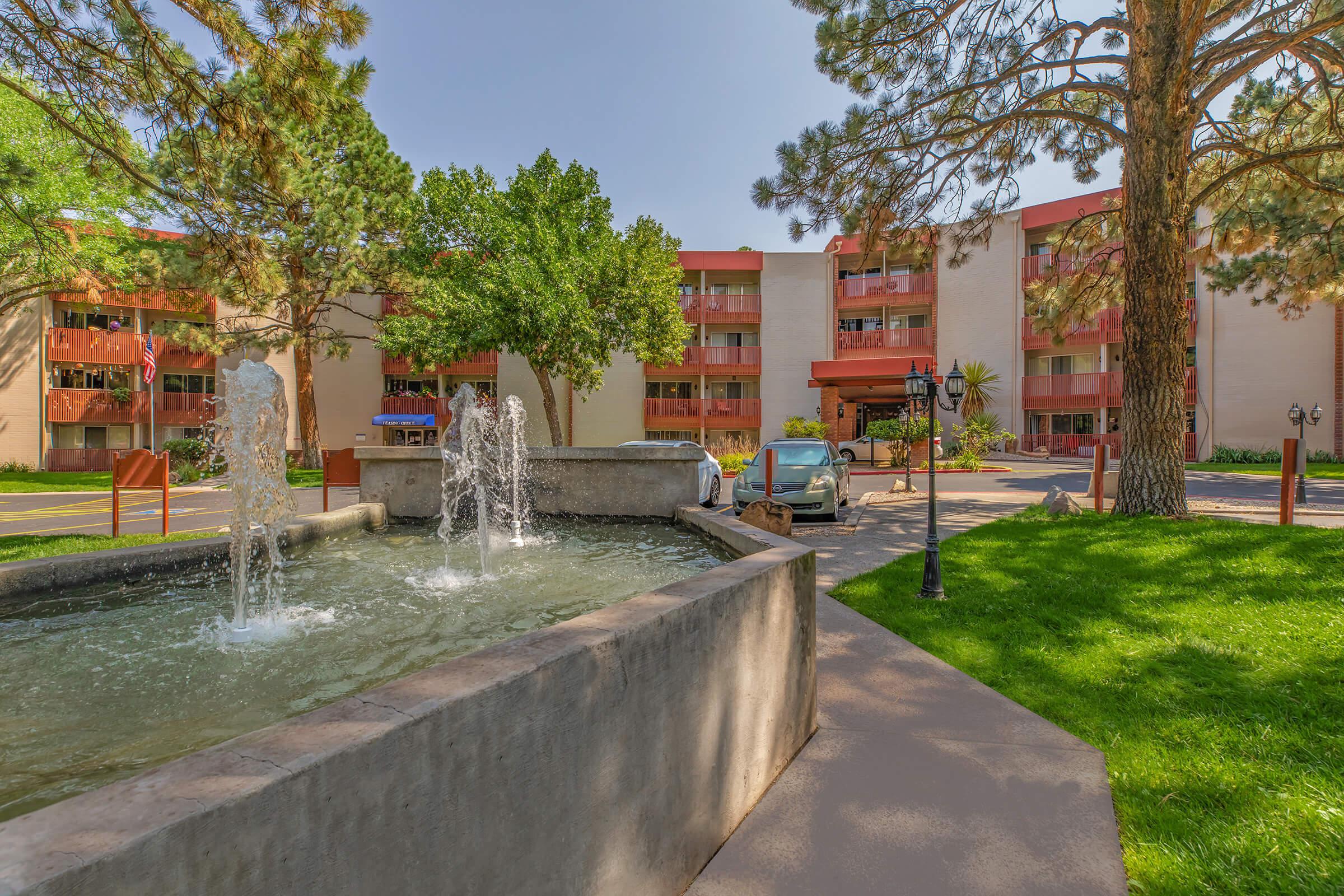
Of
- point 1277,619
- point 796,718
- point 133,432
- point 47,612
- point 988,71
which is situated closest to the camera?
point 796,718

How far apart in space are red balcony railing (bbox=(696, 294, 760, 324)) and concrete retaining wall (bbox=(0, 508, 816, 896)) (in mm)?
30229

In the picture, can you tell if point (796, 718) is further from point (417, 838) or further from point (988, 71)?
point (988, 71)

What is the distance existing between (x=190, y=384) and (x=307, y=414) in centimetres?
1013

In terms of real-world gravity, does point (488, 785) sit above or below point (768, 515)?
above

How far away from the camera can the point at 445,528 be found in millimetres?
8242

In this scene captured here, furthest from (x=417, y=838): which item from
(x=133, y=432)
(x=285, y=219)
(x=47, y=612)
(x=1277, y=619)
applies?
(x=133, y=432)

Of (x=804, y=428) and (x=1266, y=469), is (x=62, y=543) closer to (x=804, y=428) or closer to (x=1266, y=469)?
(x=804, y=428)

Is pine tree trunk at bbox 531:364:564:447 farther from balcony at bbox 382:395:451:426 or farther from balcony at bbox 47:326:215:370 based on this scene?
balcony at bbox 47:326:215:370

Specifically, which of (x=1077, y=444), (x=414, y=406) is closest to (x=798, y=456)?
(x=1077, y=444)

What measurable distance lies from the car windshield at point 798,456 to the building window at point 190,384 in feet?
97.9

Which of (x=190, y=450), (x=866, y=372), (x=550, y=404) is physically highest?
(x=866, y=372)

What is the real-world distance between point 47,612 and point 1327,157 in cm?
1999

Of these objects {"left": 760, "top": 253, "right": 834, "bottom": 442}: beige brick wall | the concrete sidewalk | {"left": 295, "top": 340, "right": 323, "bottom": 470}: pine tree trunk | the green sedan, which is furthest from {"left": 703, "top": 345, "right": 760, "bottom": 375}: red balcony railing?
the concrete sidewalk

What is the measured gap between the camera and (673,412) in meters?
31.7
